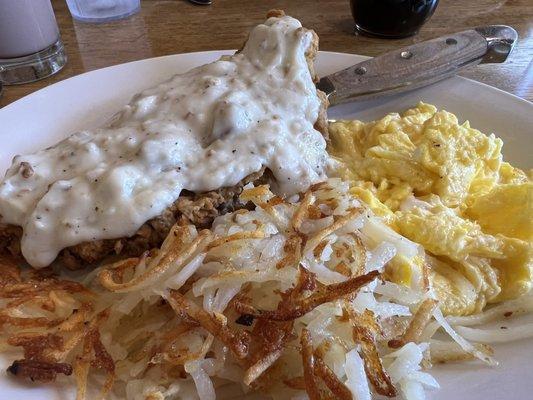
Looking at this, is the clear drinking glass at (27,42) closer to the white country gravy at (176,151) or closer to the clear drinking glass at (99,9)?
the clear drinking glass at (99,9)

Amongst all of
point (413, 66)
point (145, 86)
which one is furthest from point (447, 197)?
point (145, 86)

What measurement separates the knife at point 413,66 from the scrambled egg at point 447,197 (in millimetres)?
119

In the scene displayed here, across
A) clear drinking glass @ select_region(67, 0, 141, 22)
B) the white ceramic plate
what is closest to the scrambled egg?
the white ceramic plate

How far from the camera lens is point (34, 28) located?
2.57 meters

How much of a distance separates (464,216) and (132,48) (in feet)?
7.20

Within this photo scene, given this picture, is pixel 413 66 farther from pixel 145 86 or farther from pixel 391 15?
pixel 145 86

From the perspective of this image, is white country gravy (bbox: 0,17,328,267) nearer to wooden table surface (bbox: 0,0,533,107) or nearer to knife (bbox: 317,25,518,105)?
knife (bbox: 317,25,518,105)

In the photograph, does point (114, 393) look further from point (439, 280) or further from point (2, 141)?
point (2, 141)

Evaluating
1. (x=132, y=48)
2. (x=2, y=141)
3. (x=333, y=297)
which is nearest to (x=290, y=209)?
(x=333, y=297)

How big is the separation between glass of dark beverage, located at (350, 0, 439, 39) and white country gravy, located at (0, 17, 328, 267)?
1.04 meters

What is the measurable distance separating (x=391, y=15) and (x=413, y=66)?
0.80 meters

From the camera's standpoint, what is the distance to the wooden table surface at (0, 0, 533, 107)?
9.55 feet

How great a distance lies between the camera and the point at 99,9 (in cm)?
342

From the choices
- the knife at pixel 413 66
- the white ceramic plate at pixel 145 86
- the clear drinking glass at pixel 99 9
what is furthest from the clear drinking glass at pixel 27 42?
the knife at pixel 413 66
